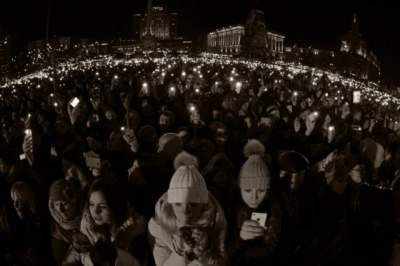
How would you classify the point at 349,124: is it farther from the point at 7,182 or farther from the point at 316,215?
the point at 7,182

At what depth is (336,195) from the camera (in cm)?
485

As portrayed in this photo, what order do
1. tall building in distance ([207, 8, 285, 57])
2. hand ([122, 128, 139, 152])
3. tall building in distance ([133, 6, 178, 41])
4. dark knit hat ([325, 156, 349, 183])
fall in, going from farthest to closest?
tall building in distance ([133, 6, 178, 41]), tall building in distance ([207, 8, 285, 57]), hand ([122, 128, 139, 152]), dark knit hat ([325, 156, 349, 183])

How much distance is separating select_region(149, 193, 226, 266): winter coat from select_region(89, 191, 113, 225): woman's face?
1.26 ft

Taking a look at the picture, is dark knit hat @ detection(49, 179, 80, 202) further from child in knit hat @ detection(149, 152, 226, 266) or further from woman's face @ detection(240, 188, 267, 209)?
woman's face @ detection(240, 188, 267, 209)

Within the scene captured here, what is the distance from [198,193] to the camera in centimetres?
322

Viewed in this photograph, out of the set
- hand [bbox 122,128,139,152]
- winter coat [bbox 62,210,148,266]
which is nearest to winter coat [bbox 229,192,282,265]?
winter coat [bbox 62,210,148,266]

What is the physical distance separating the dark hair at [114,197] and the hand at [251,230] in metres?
0.99

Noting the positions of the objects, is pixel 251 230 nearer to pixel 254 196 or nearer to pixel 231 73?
pixel 254 196

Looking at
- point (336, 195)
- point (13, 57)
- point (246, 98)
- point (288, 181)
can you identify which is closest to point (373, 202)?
point (336, 195)

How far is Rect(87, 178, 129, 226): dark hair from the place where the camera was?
3.45 meters

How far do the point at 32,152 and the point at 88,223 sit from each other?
306 centimetres

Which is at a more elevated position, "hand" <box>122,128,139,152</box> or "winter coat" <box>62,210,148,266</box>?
"hand" <box>122,128,139,152</box>

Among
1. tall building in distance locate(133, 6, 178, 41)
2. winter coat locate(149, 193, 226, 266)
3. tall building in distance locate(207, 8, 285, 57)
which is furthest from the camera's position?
tall building in distance locate(133, 6, 178, 41)

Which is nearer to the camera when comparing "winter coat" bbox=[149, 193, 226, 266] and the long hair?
"winter coat" bbox=[149, 193, 226, 266]
